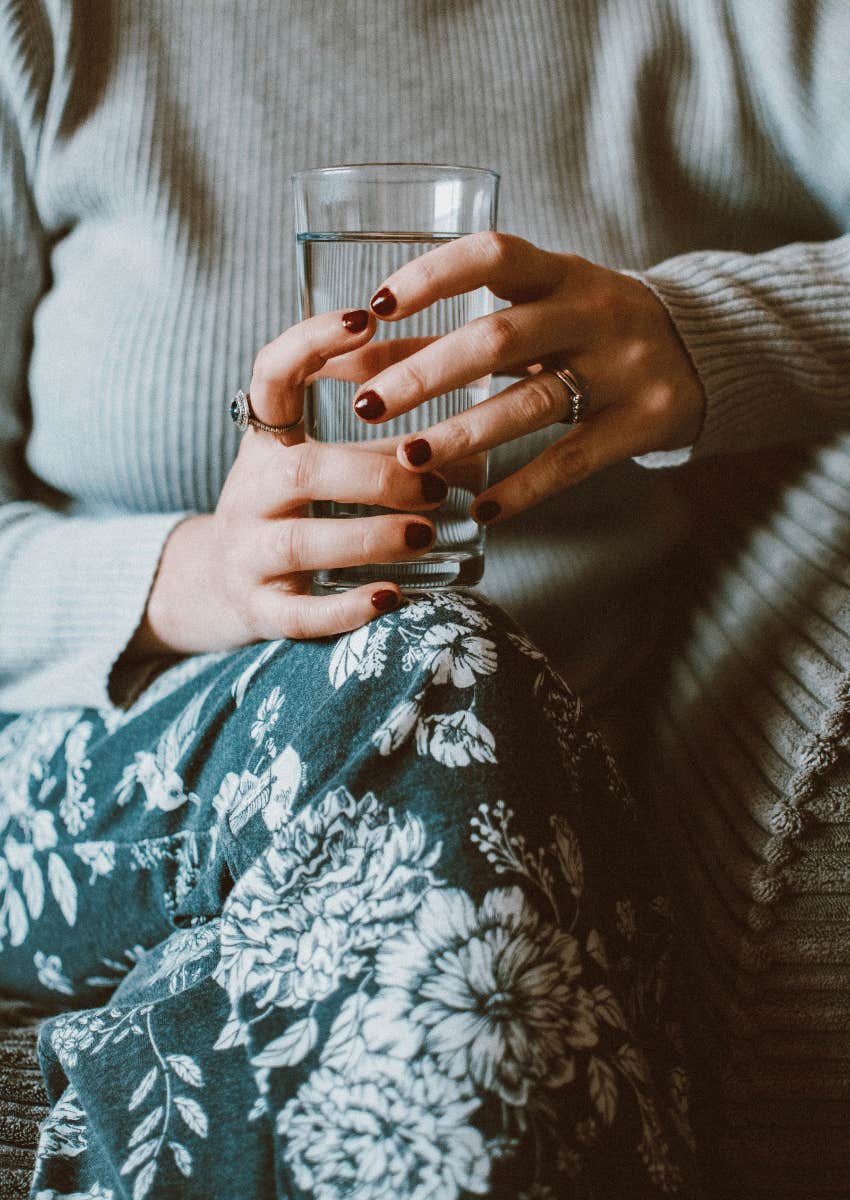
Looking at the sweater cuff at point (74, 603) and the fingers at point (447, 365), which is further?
the sweater cuff at point (74, 603)

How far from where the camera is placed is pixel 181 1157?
409 mm

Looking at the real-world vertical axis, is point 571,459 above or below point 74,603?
above

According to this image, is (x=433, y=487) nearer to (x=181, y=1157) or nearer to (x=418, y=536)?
(x=418, y=536)

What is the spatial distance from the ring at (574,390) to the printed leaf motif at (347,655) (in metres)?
0.18

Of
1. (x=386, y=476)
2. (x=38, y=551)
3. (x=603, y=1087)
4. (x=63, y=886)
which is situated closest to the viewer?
(x=603, y=1087)

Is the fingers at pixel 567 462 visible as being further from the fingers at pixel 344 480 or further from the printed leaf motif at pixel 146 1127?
the printed leaf motif at pixel 146 1127

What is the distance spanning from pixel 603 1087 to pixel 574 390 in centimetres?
35

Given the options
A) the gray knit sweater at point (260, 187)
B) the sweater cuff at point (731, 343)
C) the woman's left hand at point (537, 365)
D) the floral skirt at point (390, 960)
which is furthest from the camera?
the gray knit sweater at point (260, 187)

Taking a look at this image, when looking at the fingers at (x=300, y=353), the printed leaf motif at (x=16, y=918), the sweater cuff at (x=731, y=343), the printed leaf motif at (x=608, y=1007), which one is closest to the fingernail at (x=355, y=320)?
the fingers at (x=300, y=353)

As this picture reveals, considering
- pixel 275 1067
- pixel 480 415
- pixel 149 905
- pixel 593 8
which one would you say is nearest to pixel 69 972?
pixel 149 905

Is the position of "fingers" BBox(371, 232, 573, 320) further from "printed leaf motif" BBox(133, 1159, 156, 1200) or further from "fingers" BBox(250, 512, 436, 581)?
"printed leaf motif" BBox(133, 1159, 156, 1200)

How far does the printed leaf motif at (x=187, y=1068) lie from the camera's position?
422 mm

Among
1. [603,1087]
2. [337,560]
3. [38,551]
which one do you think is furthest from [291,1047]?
[38,551]

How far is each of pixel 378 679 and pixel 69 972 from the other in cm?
34
